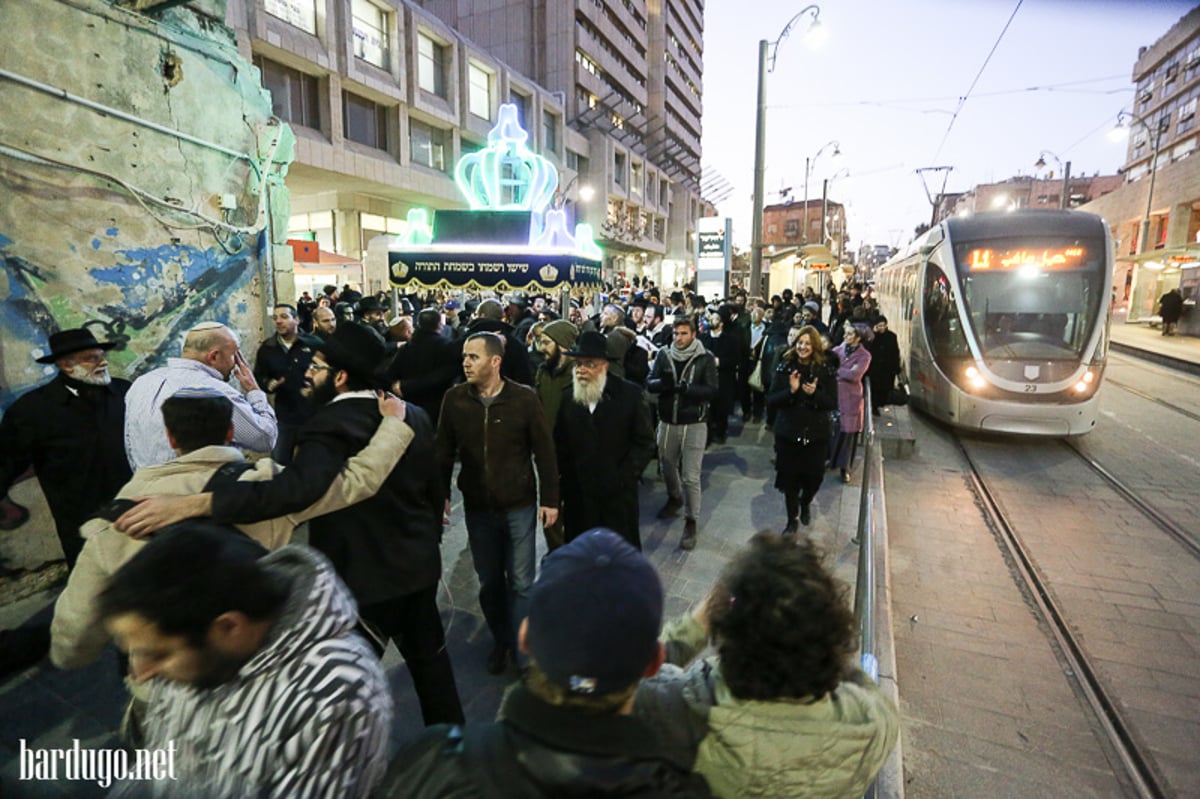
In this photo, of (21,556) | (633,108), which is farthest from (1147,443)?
(633,108)

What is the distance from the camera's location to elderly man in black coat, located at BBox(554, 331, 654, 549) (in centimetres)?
387

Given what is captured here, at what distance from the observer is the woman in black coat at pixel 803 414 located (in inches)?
194

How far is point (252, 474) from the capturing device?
6.41 feet

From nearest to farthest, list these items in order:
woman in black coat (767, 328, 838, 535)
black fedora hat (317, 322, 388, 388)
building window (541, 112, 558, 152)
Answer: black fedora hat (317, 322, 388, 388), woman in black coat (767, 328, 838, 535), building window (541, 112, 558, 152)

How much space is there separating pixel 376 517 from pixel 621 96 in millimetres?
50533

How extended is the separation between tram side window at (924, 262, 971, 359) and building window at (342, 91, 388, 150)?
67.6 feet

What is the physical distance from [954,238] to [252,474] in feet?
31.9

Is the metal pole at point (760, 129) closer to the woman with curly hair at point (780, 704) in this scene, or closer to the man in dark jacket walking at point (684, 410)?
the man in dark jacket walking at point (684, 410)

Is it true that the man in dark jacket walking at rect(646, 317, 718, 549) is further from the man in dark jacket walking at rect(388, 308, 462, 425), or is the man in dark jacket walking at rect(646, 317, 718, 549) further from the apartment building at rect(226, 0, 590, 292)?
the apartment building at rect(226, 0, 590, 292)

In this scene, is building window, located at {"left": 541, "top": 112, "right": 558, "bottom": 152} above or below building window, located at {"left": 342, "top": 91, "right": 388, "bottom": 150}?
above

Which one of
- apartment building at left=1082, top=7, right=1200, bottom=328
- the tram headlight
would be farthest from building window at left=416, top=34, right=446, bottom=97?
apartment building at left=1082, top=7, right=1200, bottom=328

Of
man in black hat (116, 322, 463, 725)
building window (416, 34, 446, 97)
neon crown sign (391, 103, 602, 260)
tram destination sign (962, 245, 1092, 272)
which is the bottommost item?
man in black hat (116, 322, 463, 725)

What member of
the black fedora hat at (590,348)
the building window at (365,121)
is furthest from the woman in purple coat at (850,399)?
the building window at (365,121)

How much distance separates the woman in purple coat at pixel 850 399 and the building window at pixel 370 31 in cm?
2176
